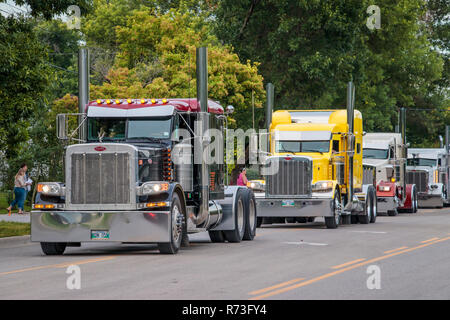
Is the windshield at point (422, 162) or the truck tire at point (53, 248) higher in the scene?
the windshield at point (422, 162)

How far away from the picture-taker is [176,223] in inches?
712

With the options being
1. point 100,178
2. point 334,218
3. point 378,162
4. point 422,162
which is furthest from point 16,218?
point 422,162

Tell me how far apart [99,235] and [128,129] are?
2.60m

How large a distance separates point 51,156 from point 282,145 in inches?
467

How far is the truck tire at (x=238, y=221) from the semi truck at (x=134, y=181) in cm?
114

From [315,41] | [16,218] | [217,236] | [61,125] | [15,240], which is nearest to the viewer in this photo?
[61,125]

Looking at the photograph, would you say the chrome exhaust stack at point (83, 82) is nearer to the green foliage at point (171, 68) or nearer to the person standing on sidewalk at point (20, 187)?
the person standing on sidewalk at point (20, 187)

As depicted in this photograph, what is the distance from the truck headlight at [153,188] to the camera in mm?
17734

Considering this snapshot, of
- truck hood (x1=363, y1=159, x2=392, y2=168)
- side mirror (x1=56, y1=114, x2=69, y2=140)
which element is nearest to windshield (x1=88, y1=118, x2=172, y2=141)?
side mirror (x1=56, y1=114, x2=69, y2=140)

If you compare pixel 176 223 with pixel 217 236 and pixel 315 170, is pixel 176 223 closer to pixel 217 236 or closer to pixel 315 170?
pixel 217 236

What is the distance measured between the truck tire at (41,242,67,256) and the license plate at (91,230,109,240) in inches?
44.0

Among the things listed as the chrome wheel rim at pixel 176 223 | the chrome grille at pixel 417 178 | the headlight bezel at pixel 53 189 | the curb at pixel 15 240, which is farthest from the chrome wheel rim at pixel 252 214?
the chrome grille at pixel 417 178

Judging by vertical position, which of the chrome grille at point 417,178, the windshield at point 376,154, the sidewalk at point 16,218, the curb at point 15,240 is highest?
the windshield at point 376,154
